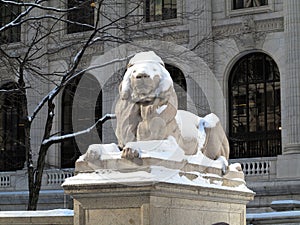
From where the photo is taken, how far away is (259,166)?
106 feet

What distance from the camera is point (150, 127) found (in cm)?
1013

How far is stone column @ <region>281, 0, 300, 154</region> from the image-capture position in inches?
1304

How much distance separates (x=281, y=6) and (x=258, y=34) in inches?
59.1

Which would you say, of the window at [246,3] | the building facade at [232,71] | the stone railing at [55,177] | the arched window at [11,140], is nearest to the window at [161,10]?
the building facade at [232,71]

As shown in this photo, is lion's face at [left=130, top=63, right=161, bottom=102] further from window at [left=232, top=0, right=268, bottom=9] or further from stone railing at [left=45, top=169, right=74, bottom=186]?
stone railing at [left=45, top=169, right=74, bottom=186]

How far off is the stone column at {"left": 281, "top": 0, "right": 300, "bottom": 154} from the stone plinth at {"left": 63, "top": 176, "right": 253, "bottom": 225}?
916 inches

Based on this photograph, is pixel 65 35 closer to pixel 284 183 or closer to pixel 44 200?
pixel 44 200

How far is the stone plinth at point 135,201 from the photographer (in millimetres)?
9305

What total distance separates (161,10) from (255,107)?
6451mm

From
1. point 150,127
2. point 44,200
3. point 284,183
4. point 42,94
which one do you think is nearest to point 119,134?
point 150,127

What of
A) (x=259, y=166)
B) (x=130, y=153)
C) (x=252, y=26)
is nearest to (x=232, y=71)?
(x=252, y=26)

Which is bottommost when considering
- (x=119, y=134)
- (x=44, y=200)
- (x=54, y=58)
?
(x=44, y=200)

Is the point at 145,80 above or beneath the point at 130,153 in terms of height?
above

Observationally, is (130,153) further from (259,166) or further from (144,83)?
(259,166)
